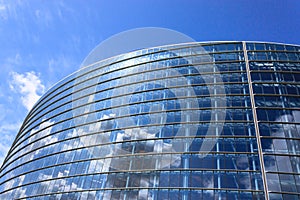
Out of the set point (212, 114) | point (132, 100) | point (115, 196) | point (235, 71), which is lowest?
point (115, 196)

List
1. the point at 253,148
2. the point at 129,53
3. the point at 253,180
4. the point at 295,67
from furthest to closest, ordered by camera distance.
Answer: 1. the point at 129,53
2. the point at 295,67
3. the point at 253,148
4. the point at 253,180

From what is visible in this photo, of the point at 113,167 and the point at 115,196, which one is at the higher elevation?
the point at 113,167

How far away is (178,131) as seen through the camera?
36281 mm

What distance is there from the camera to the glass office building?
31.0 meters

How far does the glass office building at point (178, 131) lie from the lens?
102 feet

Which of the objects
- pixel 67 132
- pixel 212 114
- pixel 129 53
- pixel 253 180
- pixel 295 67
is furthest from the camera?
pixel 129 53

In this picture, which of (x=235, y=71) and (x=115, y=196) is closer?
(x=115, y=196)

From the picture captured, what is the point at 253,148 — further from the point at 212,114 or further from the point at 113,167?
the point at 113,167

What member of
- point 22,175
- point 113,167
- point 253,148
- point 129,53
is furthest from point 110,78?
point 253,148

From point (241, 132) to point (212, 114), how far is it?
4835 millimetres

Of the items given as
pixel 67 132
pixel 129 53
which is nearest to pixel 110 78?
pixel 129 53

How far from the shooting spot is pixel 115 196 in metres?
33.7

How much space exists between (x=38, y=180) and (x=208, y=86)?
3395 cm

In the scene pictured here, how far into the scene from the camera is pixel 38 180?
44.0m
